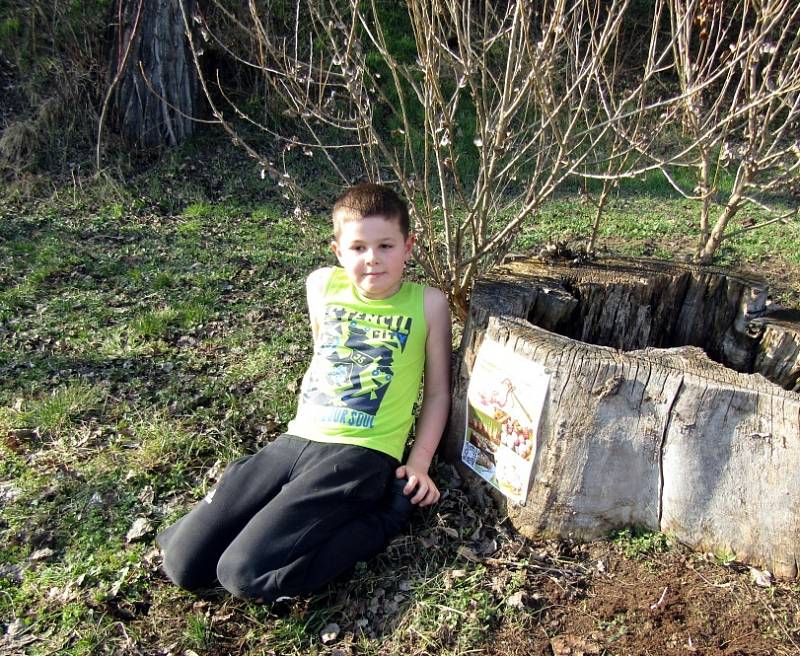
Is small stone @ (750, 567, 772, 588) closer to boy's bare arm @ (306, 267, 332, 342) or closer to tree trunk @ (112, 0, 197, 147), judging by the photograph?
boy's bare arm @ (306, 267, 332, 342)

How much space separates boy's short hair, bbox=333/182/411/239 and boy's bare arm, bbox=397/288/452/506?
36 cm

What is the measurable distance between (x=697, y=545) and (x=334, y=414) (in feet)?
4.96

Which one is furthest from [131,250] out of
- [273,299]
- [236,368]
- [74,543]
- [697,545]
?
[697,545]

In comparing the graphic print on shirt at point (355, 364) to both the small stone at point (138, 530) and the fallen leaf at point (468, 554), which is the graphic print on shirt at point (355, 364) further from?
the small stone at point (138, 530)

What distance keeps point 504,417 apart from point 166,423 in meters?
1.85

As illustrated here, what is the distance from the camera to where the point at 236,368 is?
3949 mm

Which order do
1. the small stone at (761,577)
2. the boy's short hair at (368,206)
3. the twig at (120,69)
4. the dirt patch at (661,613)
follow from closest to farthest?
the dirt patch at (661,613) < the small stone at (761,577) < the boy's short hair at (368,206) < the twig at (120,69)

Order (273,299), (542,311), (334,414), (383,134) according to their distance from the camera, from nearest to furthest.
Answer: (334,414) → (542,311) → (273,299) → (383,134)

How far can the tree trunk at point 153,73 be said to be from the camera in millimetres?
7074

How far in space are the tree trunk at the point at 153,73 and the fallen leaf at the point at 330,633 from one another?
6.14 metres

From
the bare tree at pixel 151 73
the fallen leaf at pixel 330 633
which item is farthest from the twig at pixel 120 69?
the fallen leaf at pixel 330 633

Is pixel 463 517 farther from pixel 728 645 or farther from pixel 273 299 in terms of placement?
pixel 273 299

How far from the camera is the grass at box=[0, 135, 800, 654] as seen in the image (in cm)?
240

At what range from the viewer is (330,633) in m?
2.38
